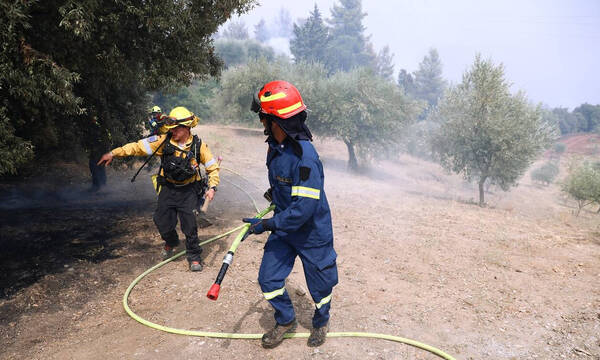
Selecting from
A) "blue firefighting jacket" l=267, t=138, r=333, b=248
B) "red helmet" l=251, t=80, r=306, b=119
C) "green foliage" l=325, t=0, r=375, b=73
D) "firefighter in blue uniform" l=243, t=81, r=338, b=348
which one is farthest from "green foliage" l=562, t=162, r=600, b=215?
"green foliage" l=325, t=0, r=375, b=73

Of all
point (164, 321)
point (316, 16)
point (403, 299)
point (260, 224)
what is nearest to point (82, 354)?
point (164, 321)

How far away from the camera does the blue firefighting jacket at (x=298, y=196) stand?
3201 mm

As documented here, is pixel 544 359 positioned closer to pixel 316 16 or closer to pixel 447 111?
pixel 447 111

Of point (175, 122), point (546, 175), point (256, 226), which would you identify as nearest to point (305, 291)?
point (256, 226)

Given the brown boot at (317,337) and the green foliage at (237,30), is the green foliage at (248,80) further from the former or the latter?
the green foliage at (237,30)

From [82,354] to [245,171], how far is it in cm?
1406

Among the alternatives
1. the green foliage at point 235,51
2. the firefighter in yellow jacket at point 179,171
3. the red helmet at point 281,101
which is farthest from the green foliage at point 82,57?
the green foliage at point 235,51

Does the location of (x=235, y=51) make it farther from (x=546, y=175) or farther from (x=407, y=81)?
(x=546, y=175)

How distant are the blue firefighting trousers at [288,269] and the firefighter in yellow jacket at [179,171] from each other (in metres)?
2.07

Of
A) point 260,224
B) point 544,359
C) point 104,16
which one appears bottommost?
point 544,359

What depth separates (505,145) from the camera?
17812 mm

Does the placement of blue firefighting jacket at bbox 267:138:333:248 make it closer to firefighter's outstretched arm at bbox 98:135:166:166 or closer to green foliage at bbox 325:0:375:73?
firefighter's outstretched arm at bbox 98:135:166:166

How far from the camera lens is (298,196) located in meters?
3.20

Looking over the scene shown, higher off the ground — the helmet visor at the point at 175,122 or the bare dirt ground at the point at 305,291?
the helmet visor at the point at 175,122
